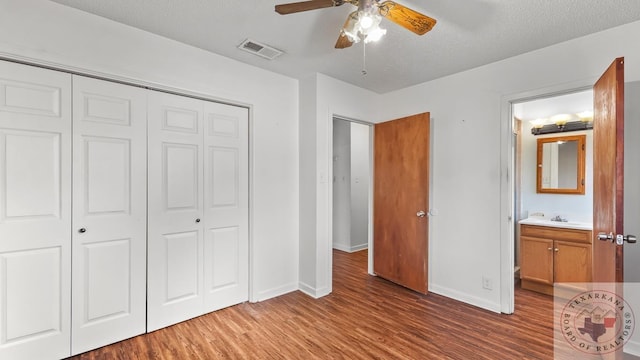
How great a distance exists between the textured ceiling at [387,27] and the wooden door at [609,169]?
1.62 feet

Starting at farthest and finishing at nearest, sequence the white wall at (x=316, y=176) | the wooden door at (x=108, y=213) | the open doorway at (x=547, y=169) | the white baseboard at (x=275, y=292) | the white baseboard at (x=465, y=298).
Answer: the open doorway at (x=547, y=169) → the white wall at (x=316, y=176) → the white baseboard at (x=275, y=292) → the white baseboard at (x=465, y=298) → the wooden door at (x=108, y=213)

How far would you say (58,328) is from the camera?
1.95 m

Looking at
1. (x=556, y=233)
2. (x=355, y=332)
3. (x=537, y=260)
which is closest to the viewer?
(x=355, y=332)

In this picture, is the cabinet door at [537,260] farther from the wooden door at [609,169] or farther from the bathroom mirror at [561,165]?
the wooden door at [609,169]

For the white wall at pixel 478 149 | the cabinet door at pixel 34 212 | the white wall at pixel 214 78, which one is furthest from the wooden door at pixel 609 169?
the cabinet door at pixel 34 212

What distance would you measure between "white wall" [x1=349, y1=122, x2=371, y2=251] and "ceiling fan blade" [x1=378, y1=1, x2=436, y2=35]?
3.43m

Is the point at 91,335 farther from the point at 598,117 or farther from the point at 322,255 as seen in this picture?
the point at 598,117

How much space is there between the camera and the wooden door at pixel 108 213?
202 cm

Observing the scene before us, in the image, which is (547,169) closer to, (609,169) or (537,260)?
(537,260)

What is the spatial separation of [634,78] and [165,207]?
12.5 ft

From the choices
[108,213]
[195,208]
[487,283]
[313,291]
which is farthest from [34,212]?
[487,283]

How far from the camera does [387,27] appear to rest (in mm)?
2146

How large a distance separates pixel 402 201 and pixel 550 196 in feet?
6.88

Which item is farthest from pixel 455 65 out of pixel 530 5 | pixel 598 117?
pixel 598 117
